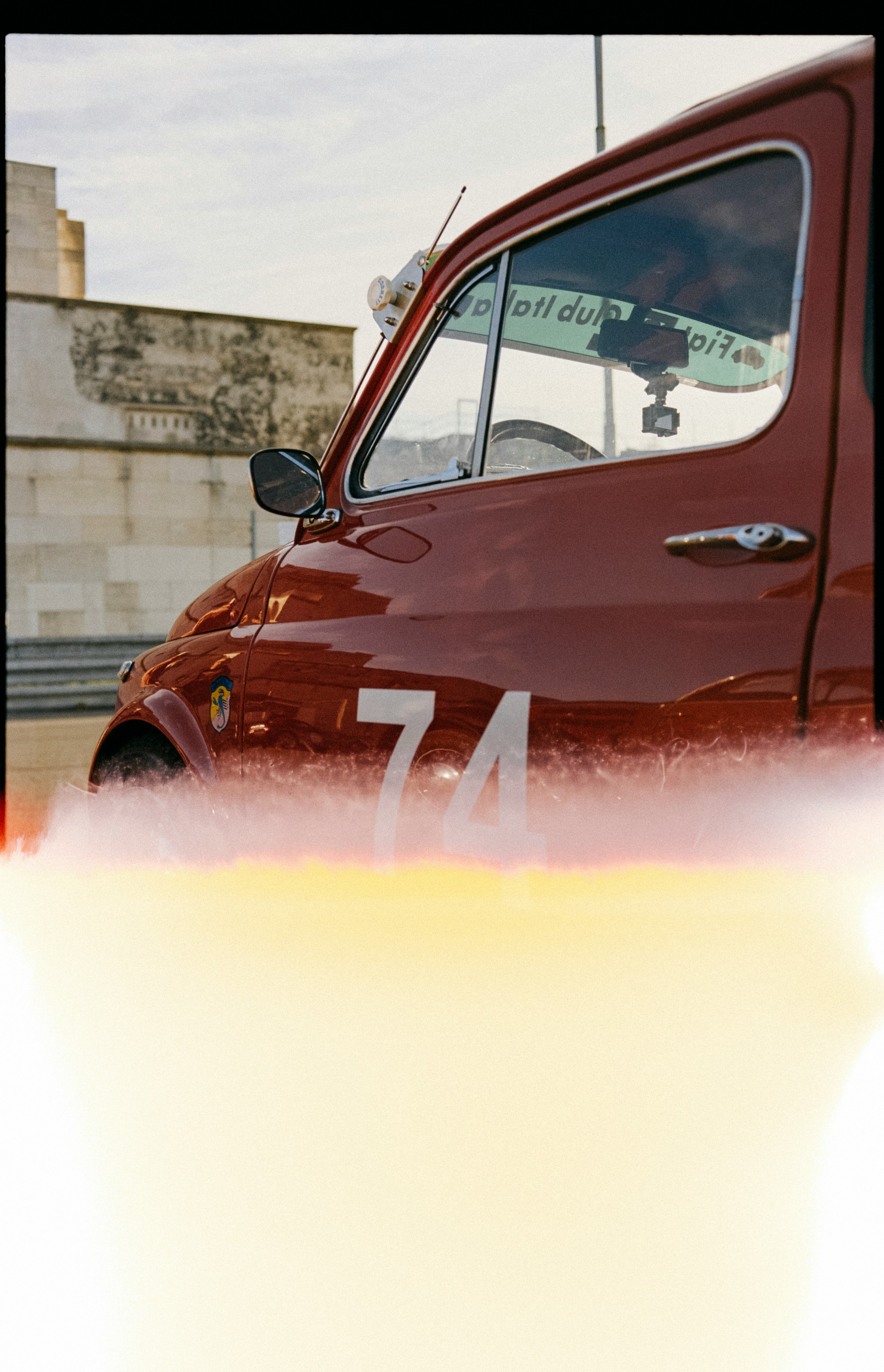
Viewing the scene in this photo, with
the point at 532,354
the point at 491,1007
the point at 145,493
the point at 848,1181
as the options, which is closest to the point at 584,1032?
the point at 491,1007

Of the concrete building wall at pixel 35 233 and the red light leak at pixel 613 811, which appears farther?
the concrete building wall at pixel 35 233

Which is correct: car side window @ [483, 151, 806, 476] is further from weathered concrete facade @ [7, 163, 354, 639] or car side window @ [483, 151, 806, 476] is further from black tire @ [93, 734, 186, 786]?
weathered concrete facade @ [7, 163, 354, 639]

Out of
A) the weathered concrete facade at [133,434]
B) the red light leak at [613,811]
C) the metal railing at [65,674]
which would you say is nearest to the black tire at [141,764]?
the red light leak at [613,811]

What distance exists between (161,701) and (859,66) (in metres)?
2.07

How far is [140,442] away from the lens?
21.0 m

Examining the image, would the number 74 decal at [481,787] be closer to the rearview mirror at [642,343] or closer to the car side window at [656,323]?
the car side window at [656,323]

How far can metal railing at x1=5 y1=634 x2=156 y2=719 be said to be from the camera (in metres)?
12.1

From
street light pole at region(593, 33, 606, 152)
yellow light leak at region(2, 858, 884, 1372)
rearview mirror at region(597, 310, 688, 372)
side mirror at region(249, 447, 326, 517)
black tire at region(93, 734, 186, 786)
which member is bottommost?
yellow light leak at region(2, 858, 884, 1372)

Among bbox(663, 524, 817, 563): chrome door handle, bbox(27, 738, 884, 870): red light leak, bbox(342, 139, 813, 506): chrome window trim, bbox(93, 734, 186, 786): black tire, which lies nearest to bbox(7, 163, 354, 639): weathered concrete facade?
bbox(93, 734, 186, 786): black tire

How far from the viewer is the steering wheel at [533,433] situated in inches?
82.4

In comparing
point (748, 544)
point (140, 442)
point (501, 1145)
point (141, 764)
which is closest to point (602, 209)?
point (748, 544)

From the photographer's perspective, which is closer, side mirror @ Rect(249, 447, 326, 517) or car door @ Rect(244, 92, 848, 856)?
car door @ Rect(244, 92, 848, 856)

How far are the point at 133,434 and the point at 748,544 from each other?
68.0ft
